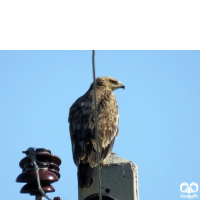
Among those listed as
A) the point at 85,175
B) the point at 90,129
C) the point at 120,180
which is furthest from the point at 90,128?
the point at 120,180

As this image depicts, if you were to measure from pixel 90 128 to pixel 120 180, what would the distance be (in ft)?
10.6

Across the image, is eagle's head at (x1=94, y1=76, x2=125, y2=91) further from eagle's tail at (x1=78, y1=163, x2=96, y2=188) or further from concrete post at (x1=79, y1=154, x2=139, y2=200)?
concrete post at (x1=79, y1=154, x2=139, y2=200)

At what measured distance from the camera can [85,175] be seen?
A: 873 cm

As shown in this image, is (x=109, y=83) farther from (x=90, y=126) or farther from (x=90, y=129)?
(x=90, y=129)

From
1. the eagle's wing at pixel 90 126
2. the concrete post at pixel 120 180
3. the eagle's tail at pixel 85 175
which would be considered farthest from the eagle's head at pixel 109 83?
the concrete post at pixel 120 180

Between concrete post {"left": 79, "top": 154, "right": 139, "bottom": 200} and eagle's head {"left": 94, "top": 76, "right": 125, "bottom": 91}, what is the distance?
5560mm

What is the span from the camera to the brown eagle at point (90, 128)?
9461 mm

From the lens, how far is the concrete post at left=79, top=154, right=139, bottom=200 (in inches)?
279

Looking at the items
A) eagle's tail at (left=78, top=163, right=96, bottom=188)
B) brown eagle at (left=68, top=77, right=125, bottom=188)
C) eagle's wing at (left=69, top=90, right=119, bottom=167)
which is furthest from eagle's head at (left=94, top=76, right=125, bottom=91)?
eagle's tail at (left=78, top=163, right=96, bottom=188)
